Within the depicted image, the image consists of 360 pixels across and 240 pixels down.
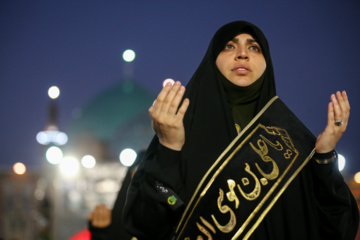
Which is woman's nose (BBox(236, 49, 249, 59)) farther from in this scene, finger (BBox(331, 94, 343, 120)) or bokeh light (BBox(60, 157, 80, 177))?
bokeh light (BBox(60, 157, 80, 177))

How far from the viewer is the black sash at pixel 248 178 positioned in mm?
1765

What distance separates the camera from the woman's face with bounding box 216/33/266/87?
2006 mm

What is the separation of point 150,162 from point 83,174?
36794mm

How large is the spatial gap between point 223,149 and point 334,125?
1.69 ft

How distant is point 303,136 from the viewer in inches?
80.2

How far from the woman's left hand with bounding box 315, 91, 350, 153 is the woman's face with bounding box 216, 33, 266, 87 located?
1.34 feet

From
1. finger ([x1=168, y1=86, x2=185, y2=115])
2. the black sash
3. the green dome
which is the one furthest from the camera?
the green dome

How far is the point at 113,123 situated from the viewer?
5384cm

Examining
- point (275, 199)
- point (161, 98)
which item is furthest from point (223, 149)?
point (161, 98)

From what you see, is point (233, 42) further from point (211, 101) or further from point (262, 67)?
point (211, 101)

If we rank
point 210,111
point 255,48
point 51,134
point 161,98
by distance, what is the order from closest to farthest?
1. point 161,98
2. point 210,111
3. point 255,48
4. point 51,134

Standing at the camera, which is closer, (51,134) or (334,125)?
(334,125)

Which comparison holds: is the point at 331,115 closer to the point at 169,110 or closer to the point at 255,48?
the point at 255,48

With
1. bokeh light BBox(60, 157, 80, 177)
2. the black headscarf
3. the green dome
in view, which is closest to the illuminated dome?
the green dome
